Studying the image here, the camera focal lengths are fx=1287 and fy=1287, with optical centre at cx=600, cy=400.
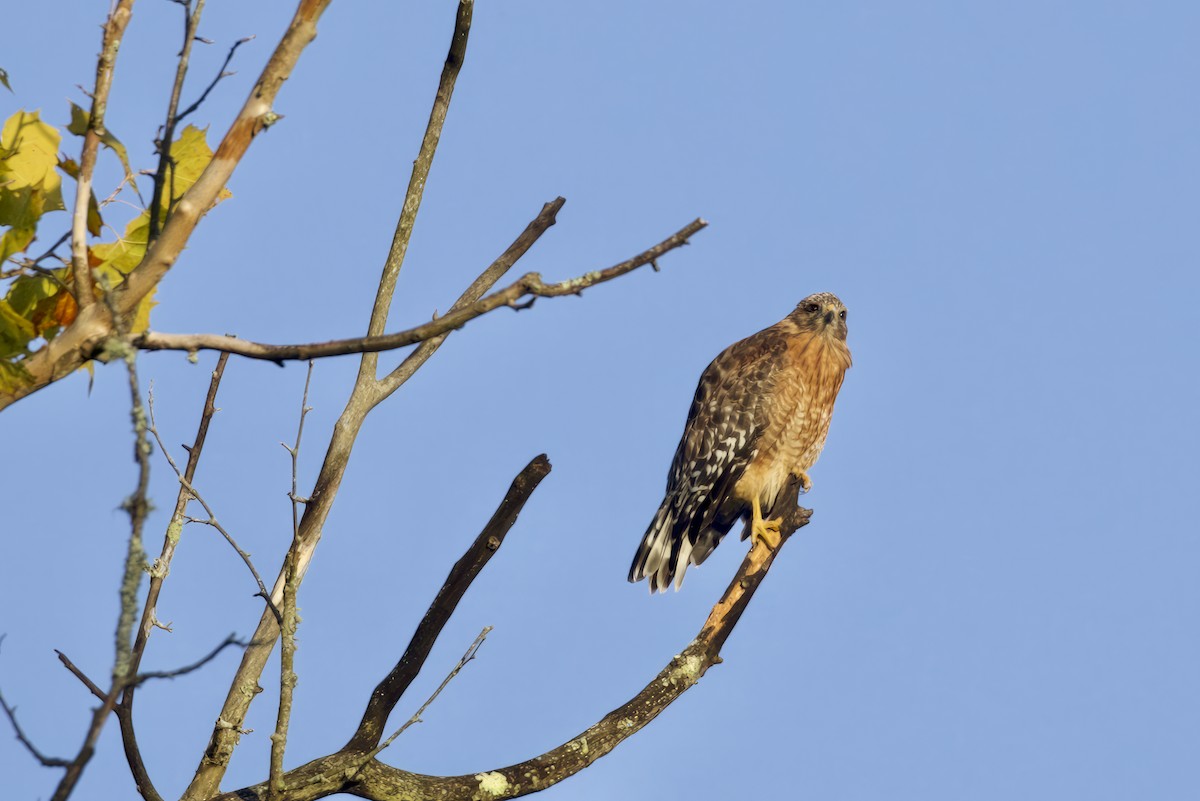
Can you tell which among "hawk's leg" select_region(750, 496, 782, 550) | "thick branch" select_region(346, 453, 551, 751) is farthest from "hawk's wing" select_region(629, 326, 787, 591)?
"thick branch" select_region(346, 453, 551, 751)

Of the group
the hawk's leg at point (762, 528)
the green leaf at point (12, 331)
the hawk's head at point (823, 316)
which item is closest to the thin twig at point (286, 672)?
the green leaf at point (12, 331)

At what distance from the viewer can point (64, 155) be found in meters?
3.65

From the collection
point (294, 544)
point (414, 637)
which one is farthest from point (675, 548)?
point (294, 544)

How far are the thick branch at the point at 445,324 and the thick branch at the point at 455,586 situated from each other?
5.78 feet

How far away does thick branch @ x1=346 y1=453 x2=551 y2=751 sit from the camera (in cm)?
508

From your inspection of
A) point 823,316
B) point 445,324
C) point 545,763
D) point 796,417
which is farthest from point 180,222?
point 823,316

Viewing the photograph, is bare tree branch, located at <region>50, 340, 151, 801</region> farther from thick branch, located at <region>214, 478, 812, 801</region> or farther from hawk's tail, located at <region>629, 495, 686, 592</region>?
hawk's tail, located at <region>629, 495, 686, 592</region>

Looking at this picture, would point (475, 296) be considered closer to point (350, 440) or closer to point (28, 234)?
point (350, 440)

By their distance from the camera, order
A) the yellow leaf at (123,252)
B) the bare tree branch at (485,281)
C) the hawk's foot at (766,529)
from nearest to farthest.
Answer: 1. the yellow leaf at (123,252)
2. the bare tree branch at (485,281)
3. the hawk's foot at (766,529)

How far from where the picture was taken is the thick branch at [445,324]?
330 cm

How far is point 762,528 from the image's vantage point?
26.5 feet

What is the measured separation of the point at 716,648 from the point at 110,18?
12.1 ft

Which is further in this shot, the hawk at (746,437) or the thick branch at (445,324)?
the hawk at (746,437)

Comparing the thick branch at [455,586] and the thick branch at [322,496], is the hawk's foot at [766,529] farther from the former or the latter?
the thick branch at [455,586]
